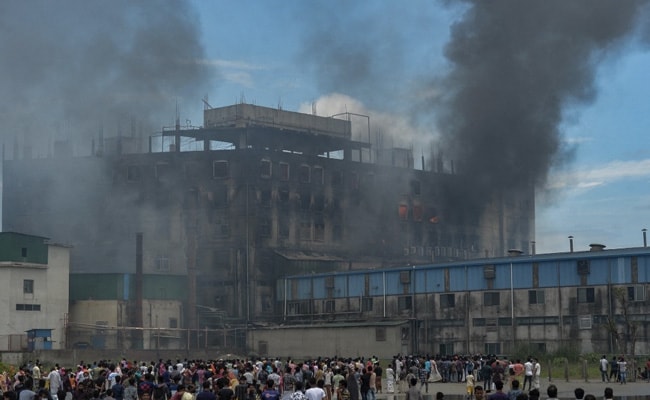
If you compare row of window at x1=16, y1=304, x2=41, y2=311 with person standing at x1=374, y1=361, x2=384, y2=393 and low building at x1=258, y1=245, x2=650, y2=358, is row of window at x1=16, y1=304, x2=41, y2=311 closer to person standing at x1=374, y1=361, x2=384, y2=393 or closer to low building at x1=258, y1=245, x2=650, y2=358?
low building at x1=258, y1=245, x2=650, y2=358

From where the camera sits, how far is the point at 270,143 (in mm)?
105062

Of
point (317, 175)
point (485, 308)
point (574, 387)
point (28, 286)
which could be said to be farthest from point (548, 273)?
point (317, 175)

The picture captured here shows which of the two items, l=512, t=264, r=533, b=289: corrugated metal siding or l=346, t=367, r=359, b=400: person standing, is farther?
l=512, t=264, r=533, b=289: corrugated metal siding

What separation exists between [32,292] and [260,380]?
4227 centimetres

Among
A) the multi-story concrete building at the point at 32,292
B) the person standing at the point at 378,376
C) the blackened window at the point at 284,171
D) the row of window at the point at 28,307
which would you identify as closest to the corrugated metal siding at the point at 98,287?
the multi-story concrete building at the point at 32,292

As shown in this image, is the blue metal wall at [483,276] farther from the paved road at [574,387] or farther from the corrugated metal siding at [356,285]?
the paved road at [574,387]

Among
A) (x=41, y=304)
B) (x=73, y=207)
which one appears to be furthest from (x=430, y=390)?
(x=73, y=207)

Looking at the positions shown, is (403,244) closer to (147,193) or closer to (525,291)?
(147,193)

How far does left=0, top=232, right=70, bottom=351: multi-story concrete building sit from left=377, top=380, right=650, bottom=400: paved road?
35615 millimetres

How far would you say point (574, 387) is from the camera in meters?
47.8

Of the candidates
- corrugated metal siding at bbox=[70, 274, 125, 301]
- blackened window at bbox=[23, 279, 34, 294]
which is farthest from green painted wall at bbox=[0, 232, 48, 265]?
corrugated metal siding at bbox=[70, 274, 125, 301]

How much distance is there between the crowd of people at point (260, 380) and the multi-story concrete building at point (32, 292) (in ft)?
109

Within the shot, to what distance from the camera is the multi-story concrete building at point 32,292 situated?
76875 millimetres

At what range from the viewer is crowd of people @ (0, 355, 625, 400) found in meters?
26.1
